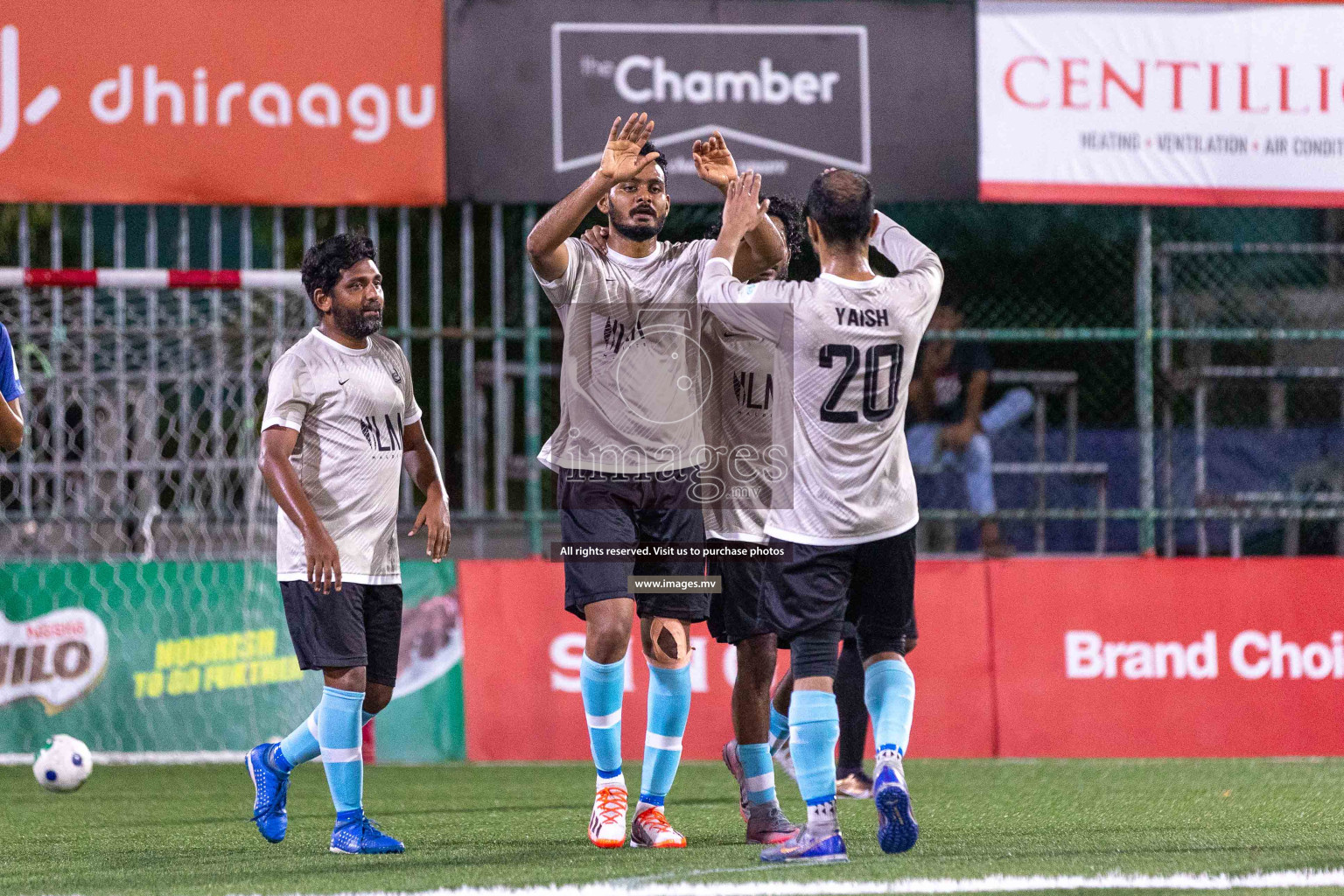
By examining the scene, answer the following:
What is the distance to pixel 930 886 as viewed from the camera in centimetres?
423

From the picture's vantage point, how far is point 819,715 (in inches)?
189

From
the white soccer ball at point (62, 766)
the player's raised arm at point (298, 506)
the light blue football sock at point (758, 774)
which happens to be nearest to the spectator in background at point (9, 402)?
the player's raised arm at point (298, 506)

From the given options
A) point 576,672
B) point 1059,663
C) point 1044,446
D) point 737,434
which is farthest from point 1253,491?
point 737,434

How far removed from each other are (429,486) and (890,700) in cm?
189

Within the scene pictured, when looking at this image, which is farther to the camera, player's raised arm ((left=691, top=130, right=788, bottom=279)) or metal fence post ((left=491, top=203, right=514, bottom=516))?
metal fence post ((left=491, top=203, right=514, bottom=516))

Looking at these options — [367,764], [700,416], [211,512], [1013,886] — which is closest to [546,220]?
[700,416]

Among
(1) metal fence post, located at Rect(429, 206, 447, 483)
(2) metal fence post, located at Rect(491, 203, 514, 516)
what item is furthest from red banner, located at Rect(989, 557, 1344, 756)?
(1) metal fence post, located at Rect(429, 206, 447, 483)

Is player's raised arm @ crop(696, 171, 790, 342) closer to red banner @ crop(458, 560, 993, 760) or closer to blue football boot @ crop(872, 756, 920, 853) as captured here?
blue football boot @ crop(872, 756, 920, 853)

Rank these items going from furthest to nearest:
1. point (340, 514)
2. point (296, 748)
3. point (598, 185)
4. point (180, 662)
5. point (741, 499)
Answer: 1. point (180, 662)
2. point (741, 499)
3. point (296, 748)
4. point (340, 514)
5. point (598, 185)

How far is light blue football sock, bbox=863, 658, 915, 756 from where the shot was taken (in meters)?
4.86

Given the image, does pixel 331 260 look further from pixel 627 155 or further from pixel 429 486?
pixel 627 155

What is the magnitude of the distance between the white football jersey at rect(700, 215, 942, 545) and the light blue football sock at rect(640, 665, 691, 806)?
927 mm

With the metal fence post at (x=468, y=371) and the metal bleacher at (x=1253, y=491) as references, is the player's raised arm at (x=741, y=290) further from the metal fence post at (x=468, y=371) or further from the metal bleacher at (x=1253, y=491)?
the metal bleacher at (x=1253, y=491)

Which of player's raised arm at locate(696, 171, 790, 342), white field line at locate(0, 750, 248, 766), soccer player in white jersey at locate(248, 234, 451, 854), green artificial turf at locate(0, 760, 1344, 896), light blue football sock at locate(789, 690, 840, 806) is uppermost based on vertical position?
player's raised arm at locate(696, 171, 790, 342)
